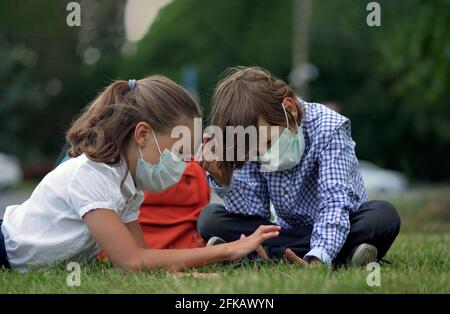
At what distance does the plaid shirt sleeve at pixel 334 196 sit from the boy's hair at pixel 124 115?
0.66 metres

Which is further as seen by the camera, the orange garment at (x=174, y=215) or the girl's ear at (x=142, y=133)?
the orange garment at (x=174, y=215)

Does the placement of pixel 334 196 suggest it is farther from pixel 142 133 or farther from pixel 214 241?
pixel 142 133

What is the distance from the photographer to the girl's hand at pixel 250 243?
10.7 feet

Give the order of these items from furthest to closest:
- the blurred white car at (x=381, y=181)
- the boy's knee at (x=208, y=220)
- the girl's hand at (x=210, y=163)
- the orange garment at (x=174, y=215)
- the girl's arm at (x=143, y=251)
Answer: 1. the blurred white car at (x=381, y=181)
2. the orange garment at (x=174, y=215)
3. the boy's knee at (x=208, y=220)
4. the girl's hand at (x=210, y=163)
5. the girl's arm at (x=143, y=251)

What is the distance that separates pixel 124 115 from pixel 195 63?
24855mm

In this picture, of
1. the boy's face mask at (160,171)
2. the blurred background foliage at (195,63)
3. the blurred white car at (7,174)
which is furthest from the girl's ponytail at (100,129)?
the blurred background foliage at (195,63)

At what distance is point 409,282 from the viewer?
2.90 meters

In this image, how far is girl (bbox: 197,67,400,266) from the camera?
3.58m

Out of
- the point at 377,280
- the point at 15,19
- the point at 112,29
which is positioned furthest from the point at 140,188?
the point at 15,19

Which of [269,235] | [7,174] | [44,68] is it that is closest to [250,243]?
[269,235]

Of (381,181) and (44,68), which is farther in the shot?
(44,68)

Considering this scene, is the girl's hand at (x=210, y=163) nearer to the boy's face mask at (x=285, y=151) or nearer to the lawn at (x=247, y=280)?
the boy's face mask at (x=285, y=151)

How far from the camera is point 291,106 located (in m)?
3.72

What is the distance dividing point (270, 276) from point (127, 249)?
0.62m
